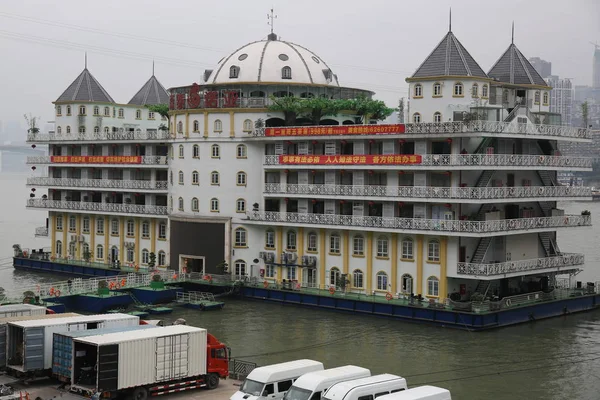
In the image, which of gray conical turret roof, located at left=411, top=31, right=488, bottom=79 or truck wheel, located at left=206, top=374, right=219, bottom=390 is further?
gray conical turret roof, located at left=411, top=31, right=488, bottom=79

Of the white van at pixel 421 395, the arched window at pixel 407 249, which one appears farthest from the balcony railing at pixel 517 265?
the white van at pixel 421 395

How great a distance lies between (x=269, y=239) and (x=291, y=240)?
2.21 metres

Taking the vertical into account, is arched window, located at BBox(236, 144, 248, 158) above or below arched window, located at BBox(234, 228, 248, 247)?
above

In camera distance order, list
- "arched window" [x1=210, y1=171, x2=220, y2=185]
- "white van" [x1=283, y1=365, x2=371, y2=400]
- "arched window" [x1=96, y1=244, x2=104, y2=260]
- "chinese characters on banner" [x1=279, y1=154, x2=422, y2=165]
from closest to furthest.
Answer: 1. "white van" [x1=283, y1=365, x2=371, y2=400]
2. "chinese characters on banner" [x1=279, y1=154, x2=422, y2=165]
3. "arched window" [x1=210, y1=171, x2=220, y2=185]
4. "arched window" [x1=96, y1=244, x2=104, y2=260]

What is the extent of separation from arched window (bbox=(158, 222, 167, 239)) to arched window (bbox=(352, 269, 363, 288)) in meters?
20.3

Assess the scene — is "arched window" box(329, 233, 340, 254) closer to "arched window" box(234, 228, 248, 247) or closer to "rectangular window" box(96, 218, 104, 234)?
"arched window" box(234, 228, 248, 247)

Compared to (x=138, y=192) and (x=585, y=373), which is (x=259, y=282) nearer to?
(x=138, y=192)

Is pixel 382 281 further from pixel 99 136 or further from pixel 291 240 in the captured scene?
pixel 99 136

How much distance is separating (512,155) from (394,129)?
812 centimetres

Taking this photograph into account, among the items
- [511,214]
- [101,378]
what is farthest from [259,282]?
[101,378]

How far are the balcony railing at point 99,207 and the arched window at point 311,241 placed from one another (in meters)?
14.9

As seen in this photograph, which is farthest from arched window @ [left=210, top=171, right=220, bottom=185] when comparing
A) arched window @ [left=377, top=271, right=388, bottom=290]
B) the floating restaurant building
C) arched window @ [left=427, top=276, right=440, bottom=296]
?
arched window @ [left=427, top=276, right=440, bottom=296]

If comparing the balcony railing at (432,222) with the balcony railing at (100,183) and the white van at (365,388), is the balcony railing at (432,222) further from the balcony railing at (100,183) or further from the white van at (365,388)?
the white van at (365,388)

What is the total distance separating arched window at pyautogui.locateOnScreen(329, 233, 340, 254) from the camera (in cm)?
6900
